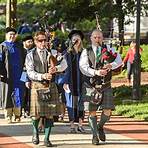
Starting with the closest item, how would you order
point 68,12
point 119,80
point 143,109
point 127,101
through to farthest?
point 143,109 → point 127,101 → point 119,80 → point 68,12

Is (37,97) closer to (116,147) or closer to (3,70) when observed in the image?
(116,147)

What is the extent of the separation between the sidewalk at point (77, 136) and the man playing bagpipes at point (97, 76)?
15.5 inches

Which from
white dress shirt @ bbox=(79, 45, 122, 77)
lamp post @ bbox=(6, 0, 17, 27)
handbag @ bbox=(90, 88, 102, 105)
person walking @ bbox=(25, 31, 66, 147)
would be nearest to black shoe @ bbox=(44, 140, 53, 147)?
person walking @ bbox=(25, 31, 66, 147)

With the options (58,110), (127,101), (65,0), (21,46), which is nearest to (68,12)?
(65,0)

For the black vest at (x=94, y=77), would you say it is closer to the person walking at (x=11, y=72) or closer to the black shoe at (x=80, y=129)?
the black shoe at (x=80, y=129)

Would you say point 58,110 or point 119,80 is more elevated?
point 58,110

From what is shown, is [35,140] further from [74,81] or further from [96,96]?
[74,81]

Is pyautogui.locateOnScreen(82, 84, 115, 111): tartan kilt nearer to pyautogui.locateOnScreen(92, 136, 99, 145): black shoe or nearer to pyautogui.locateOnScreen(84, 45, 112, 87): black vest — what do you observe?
pyautogui.locateOnScreen(84, 45, 112, 87): black vest

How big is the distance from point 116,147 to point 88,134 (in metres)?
1.32

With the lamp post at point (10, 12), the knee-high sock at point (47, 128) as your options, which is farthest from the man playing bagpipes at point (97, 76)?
the lamp post at point (10, 12)

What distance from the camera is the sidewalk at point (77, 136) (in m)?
9.08

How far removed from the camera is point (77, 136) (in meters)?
9.89

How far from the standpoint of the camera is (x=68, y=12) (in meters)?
32.2

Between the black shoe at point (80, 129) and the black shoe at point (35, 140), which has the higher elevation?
the black shoe at point (35, 140)
